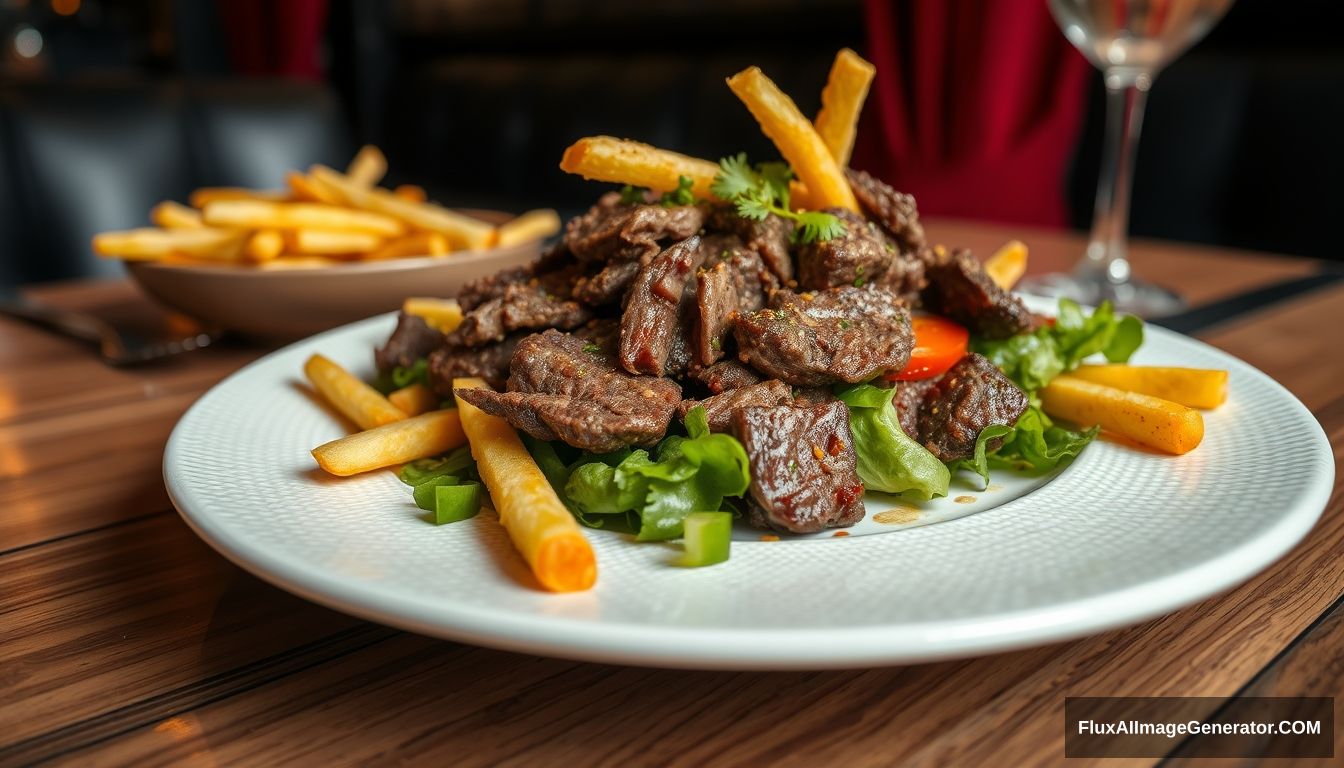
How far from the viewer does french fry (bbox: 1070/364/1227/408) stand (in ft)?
5.44

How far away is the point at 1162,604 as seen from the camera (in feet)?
3.26

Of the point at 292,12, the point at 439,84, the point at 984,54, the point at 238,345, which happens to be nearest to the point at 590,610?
the point at 238,345

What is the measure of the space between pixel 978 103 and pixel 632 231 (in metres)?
4.37

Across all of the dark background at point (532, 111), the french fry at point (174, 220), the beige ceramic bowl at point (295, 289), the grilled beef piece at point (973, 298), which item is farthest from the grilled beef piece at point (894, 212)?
the dark background at point (532, 111)

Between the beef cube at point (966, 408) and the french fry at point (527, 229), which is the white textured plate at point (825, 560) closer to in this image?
the beef cube at point (966, 408)

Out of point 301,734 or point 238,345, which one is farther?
point 238,345

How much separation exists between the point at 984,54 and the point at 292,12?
673 cm

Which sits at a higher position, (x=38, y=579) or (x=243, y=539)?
(x=243, y=539)

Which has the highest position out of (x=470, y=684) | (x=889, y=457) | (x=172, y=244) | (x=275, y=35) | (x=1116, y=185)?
(x=275, y=35)

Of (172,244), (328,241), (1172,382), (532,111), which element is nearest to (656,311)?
(1172,382)

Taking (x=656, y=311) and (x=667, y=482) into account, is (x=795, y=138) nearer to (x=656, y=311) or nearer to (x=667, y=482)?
(x=656, y=311)

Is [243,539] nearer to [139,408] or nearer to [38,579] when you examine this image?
[38,579]

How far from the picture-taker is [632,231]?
1.66 meters

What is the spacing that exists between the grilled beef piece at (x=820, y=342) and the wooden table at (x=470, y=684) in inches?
20.3
